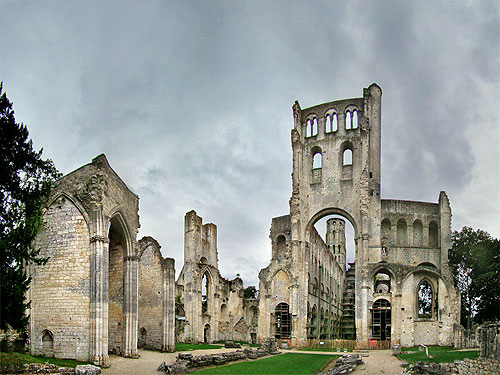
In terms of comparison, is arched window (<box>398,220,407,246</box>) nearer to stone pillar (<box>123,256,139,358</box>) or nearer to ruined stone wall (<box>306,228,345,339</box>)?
ruined stone wall (<box>306,228,345,339</box>)

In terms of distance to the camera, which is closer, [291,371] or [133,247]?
[291,371]

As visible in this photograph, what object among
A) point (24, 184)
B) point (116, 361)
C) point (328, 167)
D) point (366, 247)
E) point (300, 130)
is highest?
point (300, 130)

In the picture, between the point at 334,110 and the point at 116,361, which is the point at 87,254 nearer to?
the point at 116,361

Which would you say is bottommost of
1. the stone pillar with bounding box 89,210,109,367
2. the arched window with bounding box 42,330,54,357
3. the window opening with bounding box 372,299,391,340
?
the window opening with bounding box 372,299,391,340

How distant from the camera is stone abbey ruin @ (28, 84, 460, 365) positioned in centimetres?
1938

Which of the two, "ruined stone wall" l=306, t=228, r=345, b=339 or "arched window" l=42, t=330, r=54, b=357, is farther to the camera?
"ruined stone wall" l=306, t=228, r=345, b=339

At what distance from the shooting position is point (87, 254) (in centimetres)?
1912

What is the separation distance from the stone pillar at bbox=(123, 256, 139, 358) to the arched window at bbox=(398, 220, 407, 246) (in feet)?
87.7

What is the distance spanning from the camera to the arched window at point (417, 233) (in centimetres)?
4178

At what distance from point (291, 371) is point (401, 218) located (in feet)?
87.1

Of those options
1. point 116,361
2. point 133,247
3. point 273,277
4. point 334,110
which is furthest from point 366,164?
point 116,361

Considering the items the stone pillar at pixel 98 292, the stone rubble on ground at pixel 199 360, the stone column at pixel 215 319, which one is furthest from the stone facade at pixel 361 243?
the stone pillar at pixel 98 292

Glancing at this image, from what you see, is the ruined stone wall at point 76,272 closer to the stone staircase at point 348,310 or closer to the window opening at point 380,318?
the window opening at point 380,318

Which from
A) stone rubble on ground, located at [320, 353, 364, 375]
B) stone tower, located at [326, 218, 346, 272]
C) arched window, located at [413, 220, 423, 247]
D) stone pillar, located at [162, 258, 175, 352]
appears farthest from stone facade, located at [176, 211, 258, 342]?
stone tower, located at [326, 218, 346, 272]
